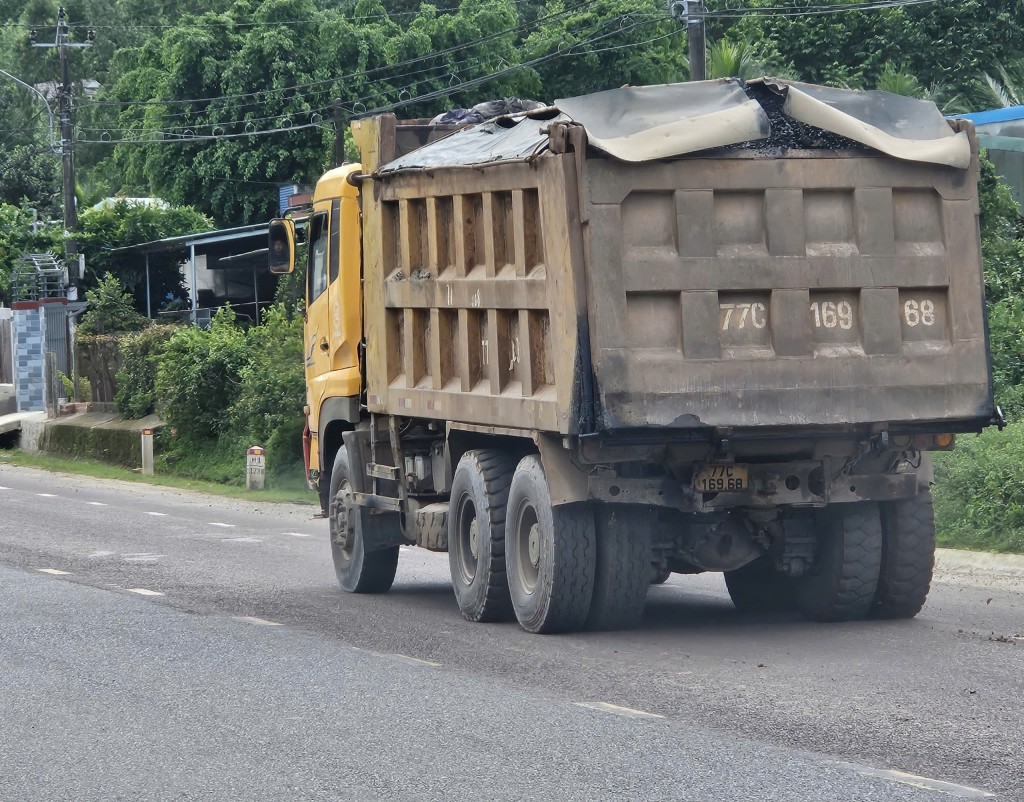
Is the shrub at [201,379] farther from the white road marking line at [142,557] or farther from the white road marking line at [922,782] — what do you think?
the white road marking line at [922,782]

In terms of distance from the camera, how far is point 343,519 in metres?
12.9

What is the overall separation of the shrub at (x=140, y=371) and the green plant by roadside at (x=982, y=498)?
18584 mm

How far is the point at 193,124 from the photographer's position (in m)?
44.7

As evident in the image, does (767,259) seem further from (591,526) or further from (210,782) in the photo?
(210,782)

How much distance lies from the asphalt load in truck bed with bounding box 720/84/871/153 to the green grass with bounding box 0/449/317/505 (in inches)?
565

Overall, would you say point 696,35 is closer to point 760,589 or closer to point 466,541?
point 760,589

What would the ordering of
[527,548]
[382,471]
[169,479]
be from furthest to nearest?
[169,479] → [382,471] → [527,548]

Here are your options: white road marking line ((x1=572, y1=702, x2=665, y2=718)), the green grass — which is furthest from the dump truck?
the green grass

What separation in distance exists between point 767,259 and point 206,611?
4.78 metres

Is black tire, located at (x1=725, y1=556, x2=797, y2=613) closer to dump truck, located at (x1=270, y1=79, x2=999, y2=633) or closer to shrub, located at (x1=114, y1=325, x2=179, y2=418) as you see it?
dump truck, located at (x1=270, y1=79, x2=999, y2=633)

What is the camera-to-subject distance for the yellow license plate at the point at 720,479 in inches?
364

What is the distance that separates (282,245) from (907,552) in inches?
239

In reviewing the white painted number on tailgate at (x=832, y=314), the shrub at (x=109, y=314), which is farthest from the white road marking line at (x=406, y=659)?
the shrub at (x=109, y=314)

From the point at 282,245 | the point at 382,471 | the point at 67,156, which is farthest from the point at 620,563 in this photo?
the point at 67,156
